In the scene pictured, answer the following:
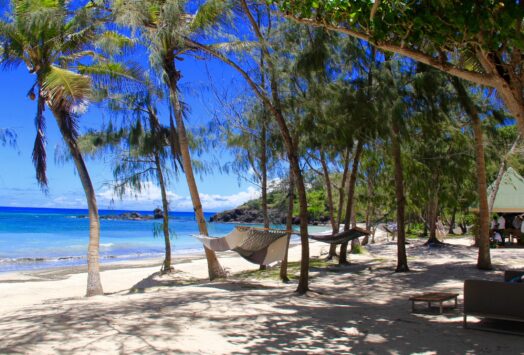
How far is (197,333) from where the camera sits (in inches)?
176

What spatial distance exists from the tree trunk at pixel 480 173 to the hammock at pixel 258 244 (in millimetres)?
4188

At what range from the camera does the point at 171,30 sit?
7688 millimetres

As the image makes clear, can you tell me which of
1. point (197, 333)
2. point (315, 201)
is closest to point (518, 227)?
point (315, 201)

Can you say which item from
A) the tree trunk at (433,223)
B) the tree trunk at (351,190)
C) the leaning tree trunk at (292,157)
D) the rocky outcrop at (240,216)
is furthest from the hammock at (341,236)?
the rocky outcrop at (240,216)

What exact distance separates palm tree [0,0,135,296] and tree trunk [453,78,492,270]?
661 centimetres

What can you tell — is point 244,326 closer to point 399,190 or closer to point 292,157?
point 292,157

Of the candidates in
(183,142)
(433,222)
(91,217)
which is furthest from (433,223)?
(91,217)

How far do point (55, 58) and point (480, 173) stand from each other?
8253 mm

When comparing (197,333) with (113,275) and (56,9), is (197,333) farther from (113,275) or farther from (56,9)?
(113,275)

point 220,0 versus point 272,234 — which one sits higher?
point 220,0

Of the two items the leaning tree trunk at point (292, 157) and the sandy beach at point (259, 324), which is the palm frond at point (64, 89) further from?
the sandy beach at point (259, 324)

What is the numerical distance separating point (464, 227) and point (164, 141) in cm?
2186

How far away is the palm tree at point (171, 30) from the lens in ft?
24.3

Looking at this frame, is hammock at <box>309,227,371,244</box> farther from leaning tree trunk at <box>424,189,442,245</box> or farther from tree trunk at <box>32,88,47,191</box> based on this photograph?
leaning tree trunk at <box>424,189,442,245</box>
